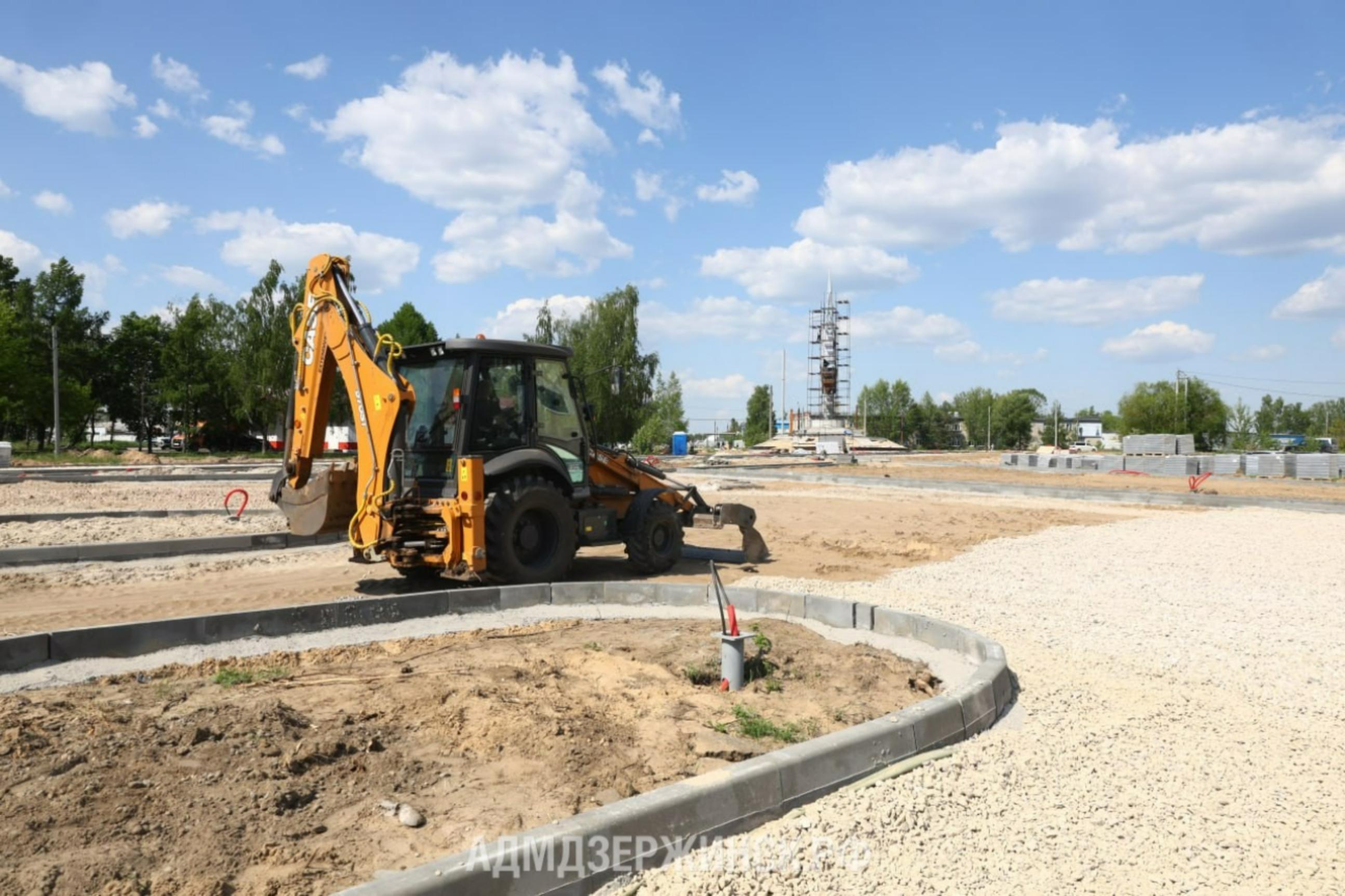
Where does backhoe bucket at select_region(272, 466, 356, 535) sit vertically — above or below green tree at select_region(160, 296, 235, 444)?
below

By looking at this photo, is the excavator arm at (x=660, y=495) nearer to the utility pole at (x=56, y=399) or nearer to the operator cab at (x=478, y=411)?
the operator cab at (x=478, y=411)

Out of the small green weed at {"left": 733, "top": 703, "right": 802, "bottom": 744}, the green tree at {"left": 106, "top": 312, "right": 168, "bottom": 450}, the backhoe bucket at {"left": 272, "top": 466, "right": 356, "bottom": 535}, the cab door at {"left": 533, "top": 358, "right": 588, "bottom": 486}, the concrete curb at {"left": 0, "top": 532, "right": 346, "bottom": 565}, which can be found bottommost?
the small green weed at {"left": 733, "top": 703, "right": 802, "bottom": 744}

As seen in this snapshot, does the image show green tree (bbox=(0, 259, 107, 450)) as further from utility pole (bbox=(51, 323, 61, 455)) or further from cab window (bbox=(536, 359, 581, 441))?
cab window (bbox=(536, 359, 581, 441))

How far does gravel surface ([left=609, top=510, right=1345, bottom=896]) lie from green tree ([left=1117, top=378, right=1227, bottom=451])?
76.1 m

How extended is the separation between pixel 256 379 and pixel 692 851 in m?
58.3

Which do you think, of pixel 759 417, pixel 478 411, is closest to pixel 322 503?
pixel 478 411

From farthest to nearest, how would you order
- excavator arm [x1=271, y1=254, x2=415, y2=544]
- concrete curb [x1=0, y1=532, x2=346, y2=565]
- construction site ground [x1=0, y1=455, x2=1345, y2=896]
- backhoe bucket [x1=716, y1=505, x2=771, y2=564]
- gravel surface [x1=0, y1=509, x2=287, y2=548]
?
gravel surface [x1=0, y1=509, x2=287, y2=548] < backhoe bucket [x1=716, y1=505, x2=771, y2=564] < concrete curb [x1=0, y1=532, x2=346, y2=565] < excavator arm [x1=271, y1=254, x2=415, y2=544] < construction site ground [x1=0, y1=455, x2=1345, y2=896]

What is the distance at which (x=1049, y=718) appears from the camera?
5.52 metres

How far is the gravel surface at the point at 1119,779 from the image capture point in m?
3.61

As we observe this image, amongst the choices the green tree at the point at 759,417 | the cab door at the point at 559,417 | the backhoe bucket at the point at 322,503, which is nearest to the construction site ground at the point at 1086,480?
the cab door at the point at 559,417

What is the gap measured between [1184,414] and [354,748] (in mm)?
84643

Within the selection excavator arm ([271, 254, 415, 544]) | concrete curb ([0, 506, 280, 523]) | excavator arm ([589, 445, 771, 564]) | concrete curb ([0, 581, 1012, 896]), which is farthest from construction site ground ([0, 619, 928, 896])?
concrete curb ([0, 506, 280, 523])

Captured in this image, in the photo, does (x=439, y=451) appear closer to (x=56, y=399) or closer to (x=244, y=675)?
(x=244, y=675)

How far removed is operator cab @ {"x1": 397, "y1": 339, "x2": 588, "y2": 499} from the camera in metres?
9.16
